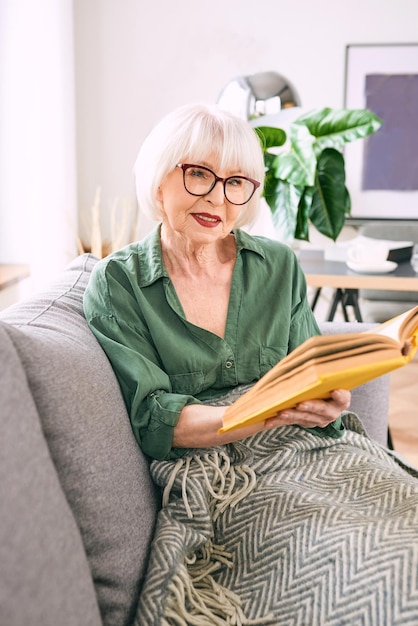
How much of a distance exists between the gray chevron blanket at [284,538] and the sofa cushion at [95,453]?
0.14ft

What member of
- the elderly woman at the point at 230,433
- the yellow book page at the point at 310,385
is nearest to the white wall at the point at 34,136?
the elderly woman at the point at 230,433

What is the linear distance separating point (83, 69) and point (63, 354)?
151 inches

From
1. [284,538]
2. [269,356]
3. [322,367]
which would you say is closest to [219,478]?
[284,538]

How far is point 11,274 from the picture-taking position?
351 cm

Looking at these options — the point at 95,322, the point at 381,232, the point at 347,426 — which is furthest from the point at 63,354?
the point at 381,232

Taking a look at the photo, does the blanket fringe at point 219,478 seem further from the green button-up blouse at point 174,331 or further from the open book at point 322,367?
the open book at point 322,367

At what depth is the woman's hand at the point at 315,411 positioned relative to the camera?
1192 mm

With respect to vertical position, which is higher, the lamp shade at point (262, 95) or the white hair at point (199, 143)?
the lamp shade at point (262, 95)

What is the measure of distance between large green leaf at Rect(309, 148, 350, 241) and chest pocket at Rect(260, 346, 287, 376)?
1.53m


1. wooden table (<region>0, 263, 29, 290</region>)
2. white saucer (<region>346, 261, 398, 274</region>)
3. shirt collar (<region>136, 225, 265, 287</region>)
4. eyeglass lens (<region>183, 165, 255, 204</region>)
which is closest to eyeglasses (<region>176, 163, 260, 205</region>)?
eyeglass lens (<region>183, 165, 255, 204</region>)

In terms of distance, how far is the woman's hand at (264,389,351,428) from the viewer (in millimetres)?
1192

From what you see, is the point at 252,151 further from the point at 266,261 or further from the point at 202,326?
the point at 202,326

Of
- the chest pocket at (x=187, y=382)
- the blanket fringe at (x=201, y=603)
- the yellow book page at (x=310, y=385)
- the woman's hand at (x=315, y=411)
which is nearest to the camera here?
the yellow book page at (x=310, y=385)

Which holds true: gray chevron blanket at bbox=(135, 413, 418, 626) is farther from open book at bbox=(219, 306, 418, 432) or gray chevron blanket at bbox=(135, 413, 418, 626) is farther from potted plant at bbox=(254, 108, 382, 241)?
potted plant at bbox=(254, 108, 382, 241)
